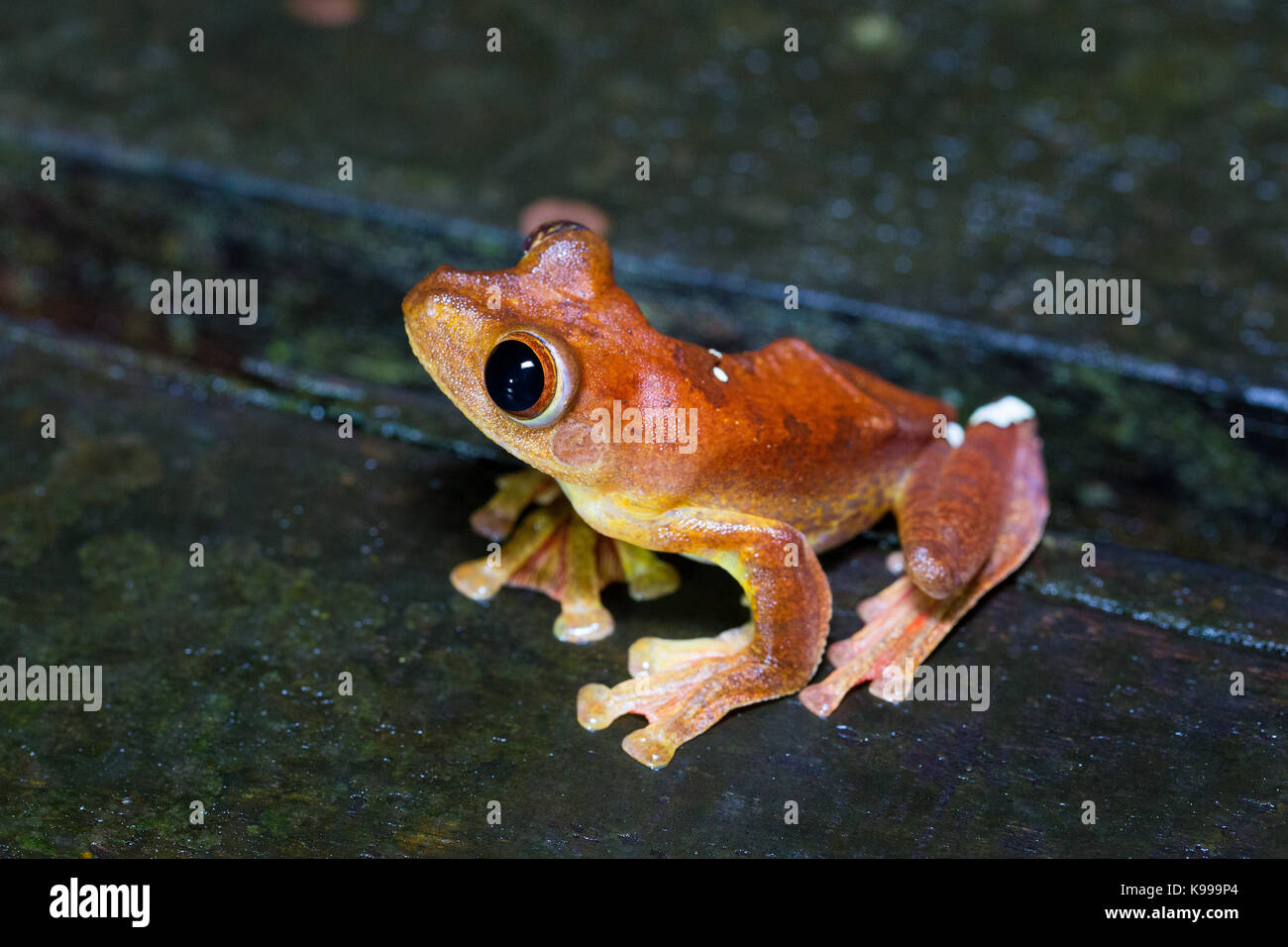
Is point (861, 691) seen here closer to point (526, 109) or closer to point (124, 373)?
point (124, 373)

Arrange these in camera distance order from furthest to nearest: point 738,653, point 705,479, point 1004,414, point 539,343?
point 1004,414
point 738,653
point 705,479
point 539,343

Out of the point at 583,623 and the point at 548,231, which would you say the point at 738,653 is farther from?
the point at 548,231

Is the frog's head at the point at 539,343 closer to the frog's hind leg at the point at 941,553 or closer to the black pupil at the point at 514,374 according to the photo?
the black pupil at the point at 514,374

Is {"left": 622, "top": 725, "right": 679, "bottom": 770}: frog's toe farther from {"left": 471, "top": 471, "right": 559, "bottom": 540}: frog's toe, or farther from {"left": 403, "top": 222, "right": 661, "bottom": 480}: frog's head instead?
{"left": 471, "top": 471, "right": 559, "bottom": 540}: frog's toe

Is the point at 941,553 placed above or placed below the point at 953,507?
below

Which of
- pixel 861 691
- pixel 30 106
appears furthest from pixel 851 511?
pixel 30 106

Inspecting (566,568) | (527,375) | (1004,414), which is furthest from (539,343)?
(1004,414)
